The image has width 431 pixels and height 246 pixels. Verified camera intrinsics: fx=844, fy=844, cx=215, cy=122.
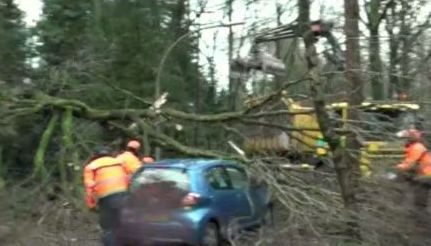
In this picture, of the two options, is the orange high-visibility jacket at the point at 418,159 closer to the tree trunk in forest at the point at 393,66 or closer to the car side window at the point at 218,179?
the tree trunk in forest at the point at 393,66

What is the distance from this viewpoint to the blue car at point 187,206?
11492mm

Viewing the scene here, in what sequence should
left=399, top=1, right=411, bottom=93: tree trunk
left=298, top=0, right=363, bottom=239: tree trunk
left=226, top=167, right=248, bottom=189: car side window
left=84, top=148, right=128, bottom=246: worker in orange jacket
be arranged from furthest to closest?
left=399, top=1, right=411, bottom=93: tree trunk
left=226, top=167, right=248, bottom=189: car side window
left=298, top=0, right=363, bottom=239: tree trunk
left=84, top=148, right=128, bottom=246: worker in orange jacket

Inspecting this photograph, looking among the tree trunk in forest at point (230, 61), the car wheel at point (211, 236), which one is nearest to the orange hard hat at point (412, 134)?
the car wheel at point (211, 236)

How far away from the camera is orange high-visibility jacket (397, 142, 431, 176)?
1072 cm

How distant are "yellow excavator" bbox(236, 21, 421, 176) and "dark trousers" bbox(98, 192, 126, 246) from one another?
3643 millimetres

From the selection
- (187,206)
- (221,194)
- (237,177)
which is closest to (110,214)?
(187,206)

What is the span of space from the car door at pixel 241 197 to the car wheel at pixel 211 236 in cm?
58

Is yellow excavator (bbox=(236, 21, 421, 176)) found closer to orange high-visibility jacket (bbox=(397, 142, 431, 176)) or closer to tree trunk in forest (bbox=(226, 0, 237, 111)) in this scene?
orange high-visibility jacket (bbox=(397, 142, 431, 176))

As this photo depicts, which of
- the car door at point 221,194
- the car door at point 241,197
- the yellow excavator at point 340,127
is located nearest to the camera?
the car door at point 221,194

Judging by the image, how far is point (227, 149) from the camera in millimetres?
16266

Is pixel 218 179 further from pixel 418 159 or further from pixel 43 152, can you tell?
pixel 43 152

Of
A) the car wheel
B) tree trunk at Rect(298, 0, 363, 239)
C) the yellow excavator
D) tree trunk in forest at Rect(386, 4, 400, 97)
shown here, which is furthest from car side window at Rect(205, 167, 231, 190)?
tree trunk in forest at Rect(386, 4, 400, 97)

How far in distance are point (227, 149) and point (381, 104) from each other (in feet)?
10.0

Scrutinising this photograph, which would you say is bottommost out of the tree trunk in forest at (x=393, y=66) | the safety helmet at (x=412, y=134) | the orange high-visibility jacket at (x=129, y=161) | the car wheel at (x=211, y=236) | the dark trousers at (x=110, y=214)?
the car wheel at (x=211, y=236)
